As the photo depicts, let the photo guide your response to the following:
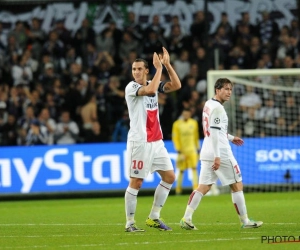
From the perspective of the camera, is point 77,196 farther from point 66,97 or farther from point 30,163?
point 66,97

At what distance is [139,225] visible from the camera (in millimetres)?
12438

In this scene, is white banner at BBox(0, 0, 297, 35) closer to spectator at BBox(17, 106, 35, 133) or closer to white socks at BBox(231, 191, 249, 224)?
spectator at BBox(17, 106, 35, 133)

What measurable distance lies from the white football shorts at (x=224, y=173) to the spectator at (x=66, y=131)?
10.9 m

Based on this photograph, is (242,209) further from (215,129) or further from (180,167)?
(180,167)

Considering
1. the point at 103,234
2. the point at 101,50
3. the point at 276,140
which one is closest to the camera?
the point at 103,234

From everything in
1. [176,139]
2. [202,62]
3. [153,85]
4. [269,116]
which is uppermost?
[202,62]

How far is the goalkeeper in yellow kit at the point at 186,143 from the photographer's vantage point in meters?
21.2

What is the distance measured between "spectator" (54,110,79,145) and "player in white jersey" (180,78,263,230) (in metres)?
10.9

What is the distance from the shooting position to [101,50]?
82.0 ft

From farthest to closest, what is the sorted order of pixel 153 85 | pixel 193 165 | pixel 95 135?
pixel 95 135, pixel 193 165, pixel 153 85

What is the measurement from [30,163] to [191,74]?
532cm

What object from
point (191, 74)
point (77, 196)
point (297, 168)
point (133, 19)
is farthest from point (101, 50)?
point (297, 168)

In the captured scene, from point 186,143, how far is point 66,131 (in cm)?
318

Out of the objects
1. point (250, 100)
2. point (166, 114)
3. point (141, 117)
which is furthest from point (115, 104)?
point (141, 117)
